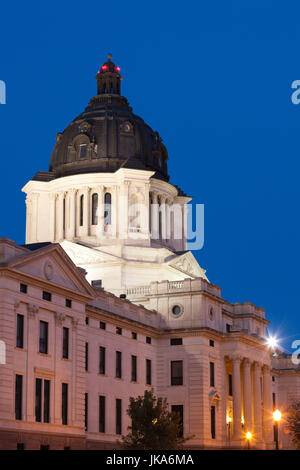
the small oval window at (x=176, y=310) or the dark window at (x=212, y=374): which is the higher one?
the small oval window at (x=176, y=310)

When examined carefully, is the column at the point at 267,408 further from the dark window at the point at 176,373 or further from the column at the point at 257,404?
the dark window at the point at 176,373

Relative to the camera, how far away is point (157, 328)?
9675 centimetres

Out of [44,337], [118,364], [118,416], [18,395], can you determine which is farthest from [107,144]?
[18,395]

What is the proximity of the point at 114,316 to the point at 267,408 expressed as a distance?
91.2 feet

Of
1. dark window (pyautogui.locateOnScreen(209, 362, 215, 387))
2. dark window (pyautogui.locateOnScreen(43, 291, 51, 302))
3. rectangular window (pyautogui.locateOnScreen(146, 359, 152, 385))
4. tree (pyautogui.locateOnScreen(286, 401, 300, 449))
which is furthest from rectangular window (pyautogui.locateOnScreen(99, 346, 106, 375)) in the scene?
tree (pyautogui.locateOnScreen(286, 401, 300, 449))

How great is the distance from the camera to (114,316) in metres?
87.4

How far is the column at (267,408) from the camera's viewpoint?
10706 centimetres

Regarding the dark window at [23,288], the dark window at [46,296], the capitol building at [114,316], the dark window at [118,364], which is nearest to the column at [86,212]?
the capitol building at [114,316]

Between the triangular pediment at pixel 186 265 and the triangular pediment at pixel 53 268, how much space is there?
3022 centimetres

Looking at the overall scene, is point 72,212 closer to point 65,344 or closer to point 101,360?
point 101,360

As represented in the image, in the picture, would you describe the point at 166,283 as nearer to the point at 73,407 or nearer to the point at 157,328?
the point at 157,328
